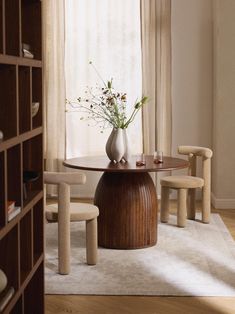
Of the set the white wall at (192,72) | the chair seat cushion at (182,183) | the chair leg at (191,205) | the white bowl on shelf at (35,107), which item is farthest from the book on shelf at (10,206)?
the white wall at (192,72)

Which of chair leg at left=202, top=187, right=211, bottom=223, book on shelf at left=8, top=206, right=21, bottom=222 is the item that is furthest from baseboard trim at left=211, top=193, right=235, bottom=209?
book on shelf at left=8, top=206, right=21, bottom=222

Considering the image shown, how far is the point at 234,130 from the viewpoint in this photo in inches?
273

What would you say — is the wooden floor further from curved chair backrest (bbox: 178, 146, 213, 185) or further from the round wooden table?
curved chair backrest (bbox: 178, 146, 213, 185)

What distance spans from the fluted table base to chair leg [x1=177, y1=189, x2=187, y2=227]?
0.66m

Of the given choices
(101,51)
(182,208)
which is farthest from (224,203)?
(101,51)

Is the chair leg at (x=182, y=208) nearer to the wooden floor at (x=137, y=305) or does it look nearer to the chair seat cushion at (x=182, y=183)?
the chair seat cushion at (x=182, y=183)

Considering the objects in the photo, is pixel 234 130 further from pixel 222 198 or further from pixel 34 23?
pixel 34 23

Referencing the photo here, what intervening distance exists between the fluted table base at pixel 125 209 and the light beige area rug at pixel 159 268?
97mm

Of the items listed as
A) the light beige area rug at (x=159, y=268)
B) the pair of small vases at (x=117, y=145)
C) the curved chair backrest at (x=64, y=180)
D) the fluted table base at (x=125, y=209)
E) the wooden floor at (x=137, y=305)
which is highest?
the pair of small vases at (x=117, y=145)

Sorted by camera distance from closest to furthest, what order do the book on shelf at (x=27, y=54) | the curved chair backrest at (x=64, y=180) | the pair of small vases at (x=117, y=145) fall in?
the book on shelf at (x=27, y=54) → the curved chair backrest at (x=64, y=180) → the pair of small vases at (x=117, y=145)

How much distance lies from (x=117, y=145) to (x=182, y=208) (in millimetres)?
1019

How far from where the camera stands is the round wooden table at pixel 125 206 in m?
5.17

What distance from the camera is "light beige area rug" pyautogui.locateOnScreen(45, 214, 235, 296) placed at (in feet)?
13.9

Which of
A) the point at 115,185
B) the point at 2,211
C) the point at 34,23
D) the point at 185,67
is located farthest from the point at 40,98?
the point at 185,67
